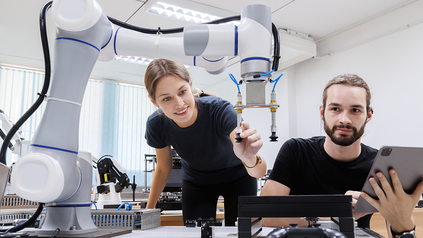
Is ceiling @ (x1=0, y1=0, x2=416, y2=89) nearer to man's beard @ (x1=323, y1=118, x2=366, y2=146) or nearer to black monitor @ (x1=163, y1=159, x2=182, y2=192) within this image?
black monitor @ (x1=163, y1=159, x2=182, y2=192)

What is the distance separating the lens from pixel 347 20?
336 centimetres

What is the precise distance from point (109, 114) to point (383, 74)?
3.92 m

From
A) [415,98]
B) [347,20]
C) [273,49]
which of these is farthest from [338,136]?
[347,20]

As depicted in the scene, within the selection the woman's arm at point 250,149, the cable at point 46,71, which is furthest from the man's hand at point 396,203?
the cable at point 46,71

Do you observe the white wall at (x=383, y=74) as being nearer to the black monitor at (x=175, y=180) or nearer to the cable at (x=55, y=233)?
the black monitor at (x=175, y=180)

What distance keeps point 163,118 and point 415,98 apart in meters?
2.61

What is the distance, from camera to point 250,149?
0.86 metres

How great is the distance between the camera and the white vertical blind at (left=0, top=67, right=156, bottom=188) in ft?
14.9

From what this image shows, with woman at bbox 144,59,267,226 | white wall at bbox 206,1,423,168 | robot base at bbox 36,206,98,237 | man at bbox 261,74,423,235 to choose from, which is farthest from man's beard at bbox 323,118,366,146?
white wall at bbox 206,1,423,168

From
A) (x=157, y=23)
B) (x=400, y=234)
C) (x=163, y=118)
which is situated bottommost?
(x=400, y=234)

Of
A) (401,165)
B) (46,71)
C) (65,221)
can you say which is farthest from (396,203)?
(46,71)

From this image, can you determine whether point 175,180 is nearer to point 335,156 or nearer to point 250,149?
point 335,156

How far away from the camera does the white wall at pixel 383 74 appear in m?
2.95

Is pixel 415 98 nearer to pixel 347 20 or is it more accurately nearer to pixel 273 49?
pixel 347 20
